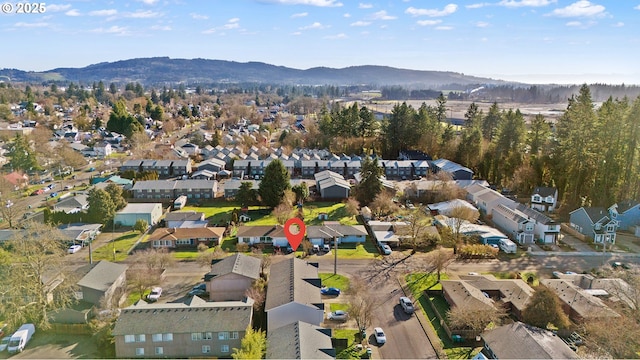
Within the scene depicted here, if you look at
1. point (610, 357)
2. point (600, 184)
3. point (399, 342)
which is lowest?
point (399, 342)

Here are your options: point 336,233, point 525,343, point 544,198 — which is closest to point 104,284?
point 336,233

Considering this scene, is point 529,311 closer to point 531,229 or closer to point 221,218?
point 531,229

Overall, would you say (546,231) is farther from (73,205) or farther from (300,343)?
(73,205)

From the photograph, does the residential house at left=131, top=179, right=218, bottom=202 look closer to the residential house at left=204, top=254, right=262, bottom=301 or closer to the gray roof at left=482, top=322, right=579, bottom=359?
the residential house at left=204, top=254, right=262, bottom=301

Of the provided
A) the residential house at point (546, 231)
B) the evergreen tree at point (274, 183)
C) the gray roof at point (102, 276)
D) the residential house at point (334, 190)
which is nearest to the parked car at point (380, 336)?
the gray roof at point (102, 276)

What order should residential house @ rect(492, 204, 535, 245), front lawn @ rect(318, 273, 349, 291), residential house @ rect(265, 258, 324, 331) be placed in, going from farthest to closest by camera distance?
residential house @ rect(492, 204, 535, 245) → front lawn @ rect(318, 273, 349, 291) → residential house @ rect(265, 258, 324, 331)

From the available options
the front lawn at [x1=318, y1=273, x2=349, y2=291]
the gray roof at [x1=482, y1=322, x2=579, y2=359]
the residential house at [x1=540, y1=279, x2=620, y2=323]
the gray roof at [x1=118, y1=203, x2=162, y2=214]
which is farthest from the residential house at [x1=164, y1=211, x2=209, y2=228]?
the residential house at [x1=540, y1=279, x2=620, y2=323]

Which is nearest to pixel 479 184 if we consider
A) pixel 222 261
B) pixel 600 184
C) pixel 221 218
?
pixel 600 184
